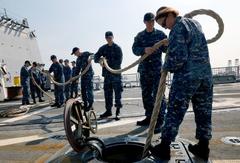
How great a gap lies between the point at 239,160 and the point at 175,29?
169cm

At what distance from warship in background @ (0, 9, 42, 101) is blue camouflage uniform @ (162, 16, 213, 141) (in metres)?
13.4

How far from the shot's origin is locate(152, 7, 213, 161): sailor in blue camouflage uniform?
9.07 feet

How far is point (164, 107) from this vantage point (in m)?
4.82

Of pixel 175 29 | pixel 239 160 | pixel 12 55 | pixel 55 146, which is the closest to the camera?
pixel 175 29

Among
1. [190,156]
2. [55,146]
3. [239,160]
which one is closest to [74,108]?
[55,146]

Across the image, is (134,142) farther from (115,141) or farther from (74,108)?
(74,108)

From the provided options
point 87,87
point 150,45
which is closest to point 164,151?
point 150,45

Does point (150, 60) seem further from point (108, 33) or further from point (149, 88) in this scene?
point (108, 33)

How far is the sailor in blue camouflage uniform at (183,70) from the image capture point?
2766mm

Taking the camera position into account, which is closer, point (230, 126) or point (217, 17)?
point (217, 17)

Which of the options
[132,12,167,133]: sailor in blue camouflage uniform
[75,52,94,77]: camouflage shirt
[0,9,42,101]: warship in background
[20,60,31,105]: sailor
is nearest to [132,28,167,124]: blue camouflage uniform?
[132,12,167,133]: sailor in blue camouflage uniform

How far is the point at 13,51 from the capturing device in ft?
63.0

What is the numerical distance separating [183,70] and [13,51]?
18.2 meters

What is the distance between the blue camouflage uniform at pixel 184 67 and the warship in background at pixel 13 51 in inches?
527
